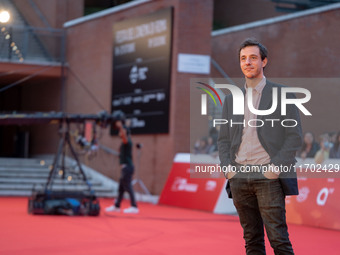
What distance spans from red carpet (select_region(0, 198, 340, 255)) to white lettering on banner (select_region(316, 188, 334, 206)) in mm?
577

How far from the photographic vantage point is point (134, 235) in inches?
317

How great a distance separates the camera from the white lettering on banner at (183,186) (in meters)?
13.1

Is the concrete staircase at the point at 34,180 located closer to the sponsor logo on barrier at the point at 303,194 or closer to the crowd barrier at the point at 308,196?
the crowd barrier at the point at 308,196

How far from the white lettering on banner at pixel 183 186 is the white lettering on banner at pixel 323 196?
12.2 feet

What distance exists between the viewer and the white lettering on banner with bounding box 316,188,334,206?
969 cm

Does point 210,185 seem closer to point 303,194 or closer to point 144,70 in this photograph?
point 303,194

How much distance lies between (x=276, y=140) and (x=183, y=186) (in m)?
9.61

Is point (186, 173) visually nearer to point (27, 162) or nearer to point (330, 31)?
point (330, 31)

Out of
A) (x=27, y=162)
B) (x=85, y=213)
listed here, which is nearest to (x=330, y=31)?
(x=85, y=213)

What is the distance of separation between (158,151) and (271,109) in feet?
35.6

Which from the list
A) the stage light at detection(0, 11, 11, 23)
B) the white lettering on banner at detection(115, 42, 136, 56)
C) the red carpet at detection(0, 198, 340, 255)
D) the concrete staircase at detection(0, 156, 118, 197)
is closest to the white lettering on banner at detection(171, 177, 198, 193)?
the red carpet at detection(0, 198, 340, 255)

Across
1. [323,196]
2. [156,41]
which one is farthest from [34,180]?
[323,196]

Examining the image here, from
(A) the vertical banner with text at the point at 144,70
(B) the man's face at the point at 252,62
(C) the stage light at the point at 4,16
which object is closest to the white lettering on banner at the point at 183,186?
(A) the vertical banner with text at the point at 144,70

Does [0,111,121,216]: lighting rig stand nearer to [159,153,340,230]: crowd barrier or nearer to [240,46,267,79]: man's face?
[159,153,340,230]: crowd barrier
